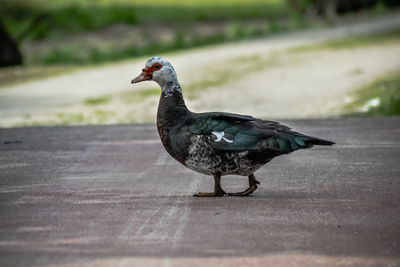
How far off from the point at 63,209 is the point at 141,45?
2157 cm

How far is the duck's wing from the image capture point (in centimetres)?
705

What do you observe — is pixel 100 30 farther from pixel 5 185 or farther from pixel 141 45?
pixel 5 185

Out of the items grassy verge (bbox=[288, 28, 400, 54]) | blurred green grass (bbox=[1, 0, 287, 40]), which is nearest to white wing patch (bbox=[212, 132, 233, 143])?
grassy verge (bbox=[288, 28, 400, 54])

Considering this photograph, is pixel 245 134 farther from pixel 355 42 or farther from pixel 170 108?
pixel 355 42

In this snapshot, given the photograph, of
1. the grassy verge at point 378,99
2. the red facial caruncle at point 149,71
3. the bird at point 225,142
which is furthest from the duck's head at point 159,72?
the grassy verge at point 378,99

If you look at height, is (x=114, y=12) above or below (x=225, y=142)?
above

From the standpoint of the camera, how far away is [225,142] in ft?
23.3

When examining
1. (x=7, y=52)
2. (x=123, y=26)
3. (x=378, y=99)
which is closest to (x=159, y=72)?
(x=378, y=99)

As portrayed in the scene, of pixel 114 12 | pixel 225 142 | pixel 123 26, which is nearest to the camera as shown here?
pixel 225 142

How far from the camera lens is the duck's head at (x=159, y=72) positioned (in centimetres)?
759

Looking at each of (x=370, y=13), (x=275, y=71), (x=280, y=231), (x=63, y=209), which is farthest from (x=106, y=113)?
(x=370, y=13)

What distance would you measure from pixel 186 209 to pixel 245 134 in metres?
0.89

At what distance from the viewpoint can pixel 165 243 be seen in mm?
5824

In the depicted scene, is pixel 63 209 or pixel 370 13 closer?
pixel 63 209
